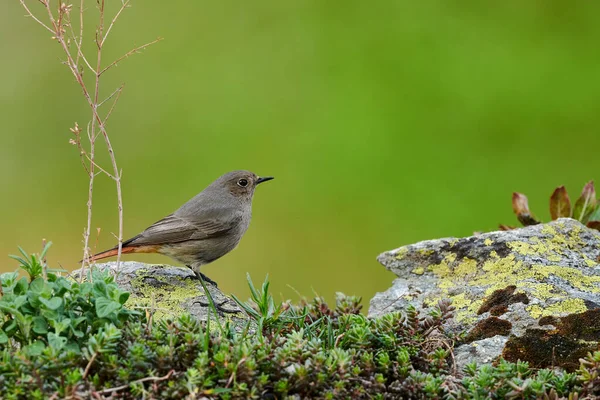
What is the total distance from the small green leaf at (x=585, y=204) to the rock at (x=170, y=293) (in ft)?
8.62

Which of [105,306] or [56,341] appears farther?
[105,306]

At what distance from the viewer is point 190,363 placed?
336 centimetres

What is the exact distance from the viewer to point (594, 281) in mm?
4547

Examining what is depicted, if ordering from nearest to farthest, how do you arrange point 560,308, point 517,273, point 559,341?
point 559,341, point 560,308, point 517,273

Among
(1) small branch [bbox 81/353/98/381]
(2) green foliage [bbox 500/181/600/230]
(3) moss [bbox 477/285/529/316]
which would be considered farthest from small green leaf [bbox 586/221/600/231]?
(1) small branch [bbox 81/353/98/381]

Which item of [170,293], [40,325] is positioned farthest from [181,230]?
[40,325]

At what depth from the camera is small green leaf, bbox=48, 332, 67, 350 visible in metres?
3.21

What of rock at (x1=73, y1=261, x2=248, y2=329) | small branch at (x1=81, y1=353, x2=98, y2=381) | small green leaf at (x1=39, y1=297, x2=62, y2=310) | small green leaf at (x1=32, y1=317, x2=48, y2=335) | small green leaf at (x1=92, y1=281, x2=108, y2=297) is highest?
rock at (x1=73, y1=261, x2=248, y2=329)

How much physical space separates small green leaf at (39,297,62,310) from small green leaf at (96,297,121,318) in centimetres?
16

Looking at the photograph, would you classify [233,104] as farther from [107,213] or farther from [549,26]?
[549,26]

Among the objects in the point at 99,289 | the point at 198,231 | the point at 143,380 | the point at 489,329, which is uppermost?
the point at 198,231

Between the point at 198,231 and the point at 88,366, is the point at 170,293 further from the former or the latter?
the point at 88,366

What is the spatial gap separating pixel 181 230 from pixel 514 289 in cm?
269

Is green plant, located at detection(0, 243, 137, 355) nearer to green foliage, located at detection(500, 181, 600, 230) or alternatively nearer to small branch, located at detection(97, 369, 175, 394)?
small branch, located at detection(97, 369, 175, 394)
